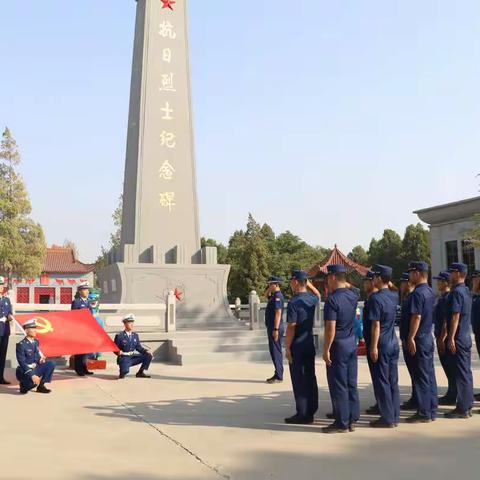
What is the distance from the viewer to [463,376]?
5.62 meters

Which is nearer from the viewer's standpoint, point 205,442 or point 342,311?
point 205,442

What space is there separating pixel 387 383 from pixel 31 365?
463 cm

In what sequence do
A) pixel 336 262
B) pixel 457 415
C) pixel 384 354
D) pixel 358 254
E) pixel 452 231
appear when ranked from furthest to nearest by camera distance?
pixel 358 254 → pixel 336 262 → pixel 452 231 → pixel 457 415 → pixel 384 354

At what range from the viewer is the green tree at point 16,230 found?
24.9m

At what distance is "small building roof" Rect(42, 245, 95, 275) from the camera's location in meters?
43.3

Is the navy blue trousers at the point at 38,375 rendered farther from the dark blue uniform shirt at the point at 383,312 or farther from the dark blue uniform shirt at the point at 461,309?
the dark blue uniform shirt at the point at 461,309

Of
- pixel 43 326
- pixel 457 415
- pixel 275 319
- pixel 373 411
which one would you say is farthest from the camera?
pixel 43 326

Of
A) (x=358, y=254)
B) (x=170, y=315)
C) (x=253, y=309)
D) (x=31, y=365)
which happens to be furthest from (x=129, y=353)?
(x=358, y=254)

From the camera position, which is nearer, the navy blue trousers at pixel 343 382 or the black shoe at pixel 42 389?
the navy blue trousers at pixel 343 382

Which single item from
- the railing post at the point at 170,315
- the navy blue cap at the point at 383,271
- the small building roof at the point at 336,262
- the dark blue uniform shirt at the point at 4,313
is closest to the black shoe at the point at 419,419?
the navy blue cap at the point at 383,271

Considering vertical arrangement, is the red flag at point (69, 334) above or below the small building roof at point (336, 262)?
below

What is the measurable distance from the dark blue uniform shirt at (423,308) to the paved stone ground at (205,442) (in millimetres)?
841

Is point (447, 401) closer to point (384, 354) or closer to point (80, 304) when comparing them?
point (384, 354)

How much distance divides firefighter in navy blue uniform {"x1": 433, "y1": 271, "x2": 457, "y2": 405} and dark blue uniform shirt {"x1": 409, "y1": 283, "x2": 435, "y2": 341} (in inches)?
18.3
